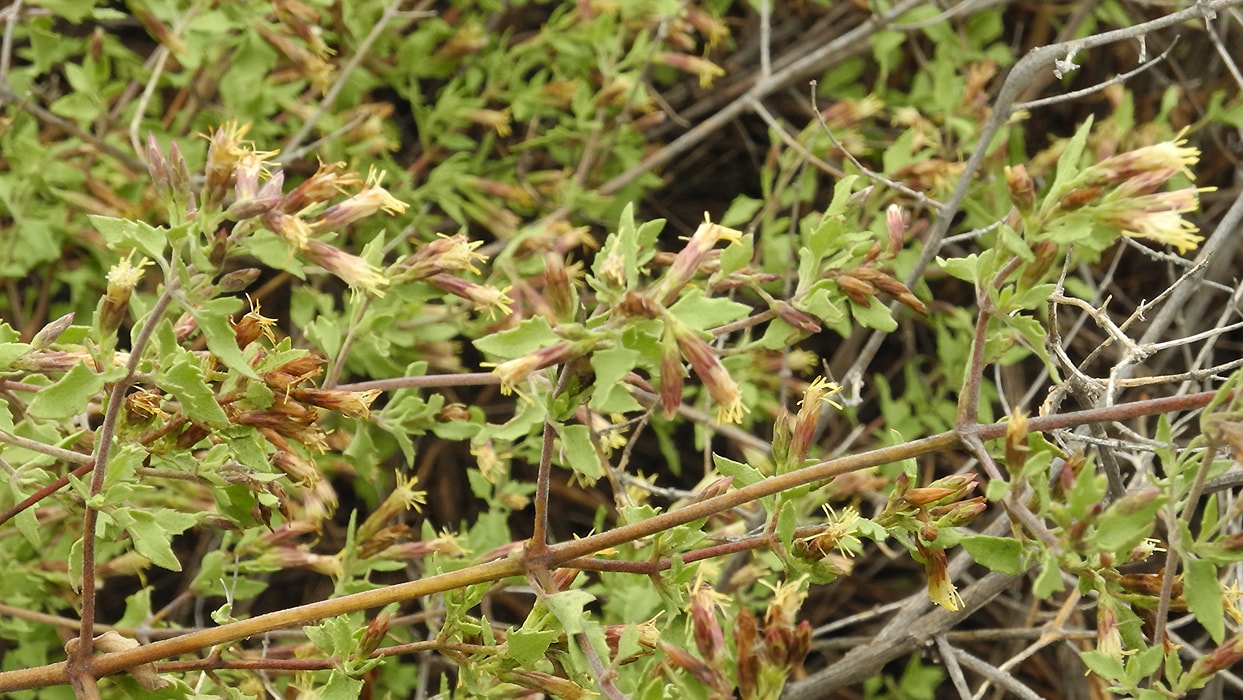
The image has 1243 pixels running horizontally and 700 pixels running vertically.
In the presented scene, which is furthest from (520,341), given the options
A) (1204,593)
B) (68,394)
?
(1204,593)

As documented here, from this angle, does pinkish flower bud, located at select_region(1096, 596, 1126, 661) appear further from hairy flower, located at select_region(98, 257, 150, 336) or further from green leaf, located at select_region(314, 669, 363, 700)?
hairy flower, located at select_region(98, 257, 150, 336)

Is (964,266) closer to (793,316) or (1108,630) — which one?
(793,316)

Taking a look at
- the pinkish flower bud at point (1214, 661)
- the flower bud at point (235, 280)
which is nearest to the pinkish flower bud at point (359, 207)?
the flower bud at point (235, 280)

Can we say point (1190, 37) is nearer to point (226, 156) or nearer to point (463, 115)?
point (463, 115)

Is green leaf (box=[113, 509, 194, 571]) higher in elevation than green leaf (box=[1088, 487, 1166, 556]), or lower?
lower

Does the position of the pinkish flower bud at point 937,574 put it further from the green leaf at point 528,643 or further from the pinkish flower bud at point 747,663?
the green leaf at point 528,643

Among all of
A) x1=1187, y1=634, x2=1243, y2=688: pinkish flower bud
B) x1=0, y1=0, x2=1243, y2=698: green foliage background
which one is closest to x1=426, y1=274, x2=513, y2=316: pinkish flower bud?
x1=0, y1=0, x2=1243, y2=698: green foliage background
